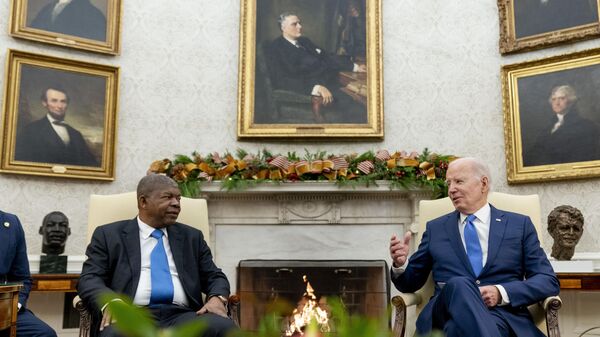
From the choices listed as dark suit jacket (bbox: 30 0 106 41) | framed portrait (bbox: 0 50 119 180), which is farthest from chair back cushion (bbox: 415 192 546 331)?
dark suit jacket (bbox: 30 0 106 41)

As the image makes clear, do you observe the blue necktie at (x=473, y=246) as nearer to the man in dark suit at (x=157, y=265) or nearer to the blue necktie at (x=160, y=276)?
the man in dark suit at (x=157, y=265)

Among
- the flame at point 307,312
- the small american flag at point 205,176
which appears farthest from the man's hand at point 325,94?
the flame at point 307,312

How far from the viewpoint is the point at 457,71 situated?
6.38 m

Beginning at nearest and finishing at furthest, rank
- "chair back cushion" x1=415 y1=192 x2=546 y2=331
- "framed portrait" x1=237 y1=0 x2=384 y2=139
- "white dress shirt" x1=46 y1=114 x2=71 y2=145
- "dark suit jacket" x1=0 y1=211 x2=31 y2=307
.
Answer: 1. "dark suit jacket" x1=0 y1=211 x2=31 y2=307
2. "chair back cushion" x1=415 y1=192 x2=546 y2=331
3. "white dress shirt" x1=46 y1=114 x2=71 y2=145
4. "framed portrait" x1=237 y1=0 x2=384 y2=139

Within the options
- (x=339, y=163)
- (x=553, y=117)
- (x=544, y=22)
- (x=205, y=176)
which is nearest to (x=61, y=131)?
(x=205, y=176)

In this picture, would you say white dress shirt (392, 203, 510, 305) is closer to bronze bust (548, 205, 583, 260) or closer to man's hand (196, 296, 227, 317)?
man's hand (196, 296, 227, 317)

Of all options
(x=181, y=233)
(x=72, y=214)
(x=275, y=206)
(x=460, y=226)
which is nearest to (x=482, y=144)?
(x=275, y=206)

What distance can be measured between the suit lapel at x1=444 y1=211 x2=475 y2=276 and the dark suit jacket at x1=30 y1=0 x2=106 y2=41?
14.5 feet

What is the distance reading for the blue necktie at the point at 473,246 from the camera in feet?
10.7

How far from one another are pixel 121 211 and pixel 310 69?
10.7 feet

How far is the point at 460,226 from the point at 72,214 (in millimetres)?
4004

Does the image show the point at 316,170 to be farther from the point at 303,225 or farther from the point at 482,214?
the point at 482,214

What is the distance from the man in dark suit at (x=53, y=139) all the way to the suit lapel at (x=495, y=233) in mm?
4136

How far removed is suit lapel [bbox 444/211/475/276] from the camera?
3277 mm
